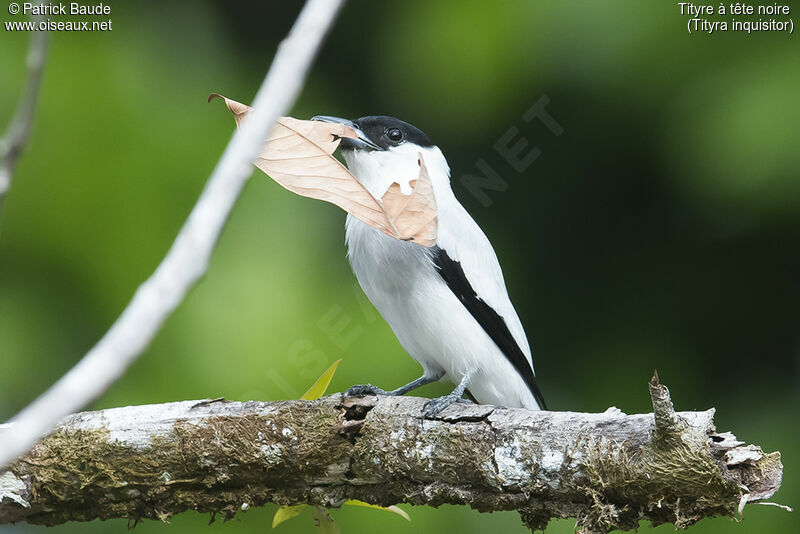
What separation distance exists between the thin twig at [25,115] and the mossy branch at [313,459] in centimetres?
160

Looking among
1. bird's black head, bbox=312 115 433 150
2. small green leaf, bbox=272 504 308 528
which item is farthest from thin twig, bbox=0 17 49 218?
bird's black head, bbox=312 115 433 150

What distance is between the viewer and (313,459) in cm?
237

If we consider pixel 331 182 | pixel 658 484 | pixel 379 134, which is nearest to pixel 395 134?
pixel 379 134

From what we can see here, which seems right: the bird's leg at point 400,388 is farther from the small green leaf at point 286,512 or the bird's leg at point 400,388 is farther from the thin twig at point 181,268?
the thin twig at point 181,268

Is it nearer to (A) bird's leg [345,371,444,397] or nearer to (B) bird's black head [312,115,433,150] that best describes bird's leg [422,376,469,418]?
(A) bird's leg [345,371,444,397]

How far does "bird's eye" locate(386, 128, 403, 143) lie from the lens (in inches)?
131

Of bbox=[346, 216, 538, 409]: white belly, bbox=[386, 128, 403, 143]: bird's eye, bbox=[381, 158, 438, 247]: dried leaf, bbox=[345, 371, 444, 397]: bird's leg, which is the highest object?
bbox=[386, 128, 403, 143]: bird's eye

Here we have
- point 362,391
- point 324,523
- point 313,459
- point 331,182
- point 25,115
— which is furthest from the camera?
point 362,391

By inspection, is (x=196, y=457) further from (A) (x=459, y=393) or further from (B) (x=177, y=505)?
(A) (x=459, y=393)

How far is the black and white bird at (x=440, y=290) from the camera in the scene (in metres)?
2.96

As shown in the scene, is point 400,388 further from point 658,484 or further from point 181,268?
point 181,268

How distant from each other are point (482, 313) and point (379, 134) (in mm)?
830

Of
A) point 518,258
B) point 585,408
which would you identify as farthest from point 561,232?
point 585,408

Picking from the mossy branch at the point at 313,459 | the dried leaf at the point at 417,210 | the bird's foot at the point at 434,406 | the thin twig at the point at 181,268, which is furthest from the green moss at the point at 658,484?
the thin twig at the point at 181,268
